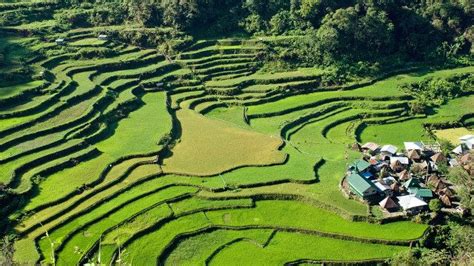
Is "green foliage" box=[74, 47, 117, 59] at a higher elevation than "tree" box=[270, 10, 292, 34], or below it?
below

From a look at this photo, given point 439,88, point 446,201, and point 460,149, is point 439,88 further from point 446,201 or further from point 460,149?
point 446,201

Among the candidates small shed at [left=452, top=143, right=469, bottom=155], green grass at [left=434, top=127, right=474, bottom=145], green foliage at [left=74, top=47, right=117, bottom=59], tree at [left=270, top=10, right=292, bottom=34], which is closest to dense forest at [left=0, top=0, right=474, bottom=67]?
tree at [left=270, top=10, right=292, bottom=34]

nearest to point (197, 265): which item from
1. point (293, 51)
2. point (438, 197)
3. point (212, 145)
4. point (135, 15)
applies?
point (212, 145)

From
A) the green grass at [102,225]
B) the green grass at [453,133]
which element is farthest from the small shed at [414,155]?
the green grass at [102,225]

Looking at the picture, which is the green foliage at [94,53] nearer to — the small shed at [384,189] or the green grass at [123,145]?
the green grass at [123,145]

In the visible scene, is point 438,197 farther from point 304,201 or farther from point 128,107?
point 128,107

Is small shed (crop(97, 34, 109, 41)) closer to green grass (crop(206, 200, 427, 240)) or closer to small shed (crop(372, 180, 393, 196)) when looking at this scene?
→ green grass (crop(206, 200, 427, 240))
